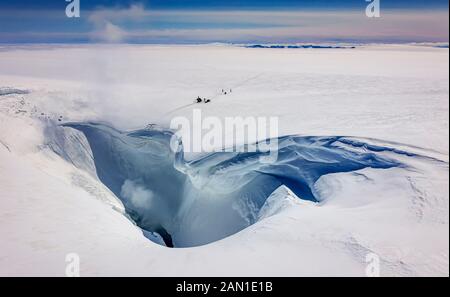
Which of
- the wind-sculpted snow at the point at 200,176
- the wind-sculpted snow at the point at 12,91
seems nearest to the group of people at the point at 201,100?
the wind-sculpted snow at the point at 200,176

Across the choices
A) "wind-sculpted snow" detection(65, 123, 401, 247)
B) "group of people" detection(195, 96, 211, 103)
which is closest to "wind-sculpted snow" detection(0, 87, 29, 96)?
"wind-sculpted snow" detection(65, 123, 401, 247)

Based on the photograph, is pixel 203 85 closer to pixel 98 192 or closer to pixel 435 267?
pixel 98 192

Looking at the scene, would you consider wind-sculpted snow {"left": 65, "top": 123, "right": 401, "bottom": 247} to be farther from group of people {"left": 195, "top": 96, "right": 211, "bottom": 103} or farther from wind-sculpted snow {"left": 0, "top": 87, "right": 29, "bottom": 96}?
wind-sculpted snow {"left": 0, "top": 87, "right": 29, "bottom": 96}

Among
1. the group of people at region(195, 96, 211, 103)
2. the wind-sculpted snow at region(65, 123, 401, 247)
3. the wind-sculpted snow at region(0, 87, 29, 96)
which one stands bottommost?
the wind-sculpted snow at region(65, 123, 401, 247)

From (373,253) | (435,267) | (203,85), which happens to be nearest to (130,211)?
(373,253)

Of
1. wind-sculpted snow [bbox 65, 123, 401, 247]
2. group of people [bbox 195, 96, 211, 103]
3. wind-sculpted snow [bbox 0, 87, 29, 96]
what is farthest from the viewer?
group of people [bbox 195, 96, 211, 103]

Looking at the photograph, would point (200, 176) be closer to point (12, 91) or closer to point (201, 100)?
point (201, 100)

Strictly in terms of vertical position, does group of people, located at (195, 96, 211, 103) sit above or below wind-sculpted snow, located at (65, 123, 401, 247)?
above

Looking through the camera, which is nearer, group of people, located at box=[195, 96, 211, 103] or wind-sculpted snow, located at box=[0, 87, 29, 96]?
wind-sculpted snow, located at box=[0, 87, 29, 96]
